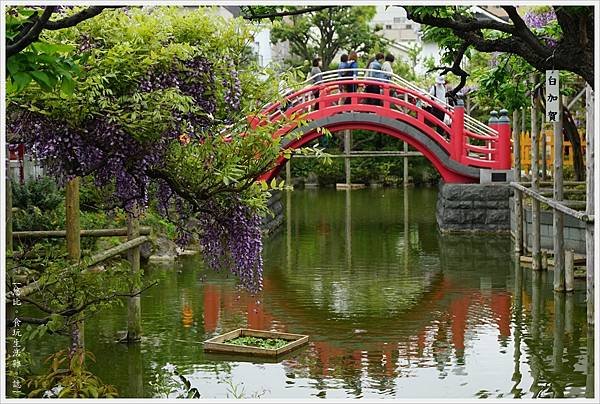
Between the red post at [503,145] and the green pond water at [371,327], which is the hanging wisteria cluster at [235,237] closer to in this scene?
the green pond water at [371,327]

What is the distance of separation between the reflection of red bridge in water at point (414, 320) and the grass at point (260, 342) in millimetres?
287

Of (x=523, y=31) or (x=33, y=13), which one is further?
(x=523, y=31)

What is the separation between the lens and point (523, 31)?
16.5 feet

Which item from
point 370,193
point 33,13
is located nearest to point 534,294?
point 33,13

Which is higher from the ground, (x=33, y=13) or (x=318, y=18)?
(x=318, y=18)

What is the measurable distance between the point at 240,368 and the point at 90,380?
8.48 ft

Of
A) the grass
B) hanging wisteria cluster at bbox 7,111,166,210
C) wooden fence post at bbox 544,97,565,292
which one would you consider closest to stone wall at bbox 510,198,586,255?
wooden fence post at bbox 544,97,565,292

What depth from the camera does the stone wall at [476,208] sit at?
59.5 feet

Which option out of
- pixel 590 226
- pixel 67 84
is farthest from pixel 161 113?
pixel 590 226

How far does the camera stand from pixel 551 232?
44.7 ft

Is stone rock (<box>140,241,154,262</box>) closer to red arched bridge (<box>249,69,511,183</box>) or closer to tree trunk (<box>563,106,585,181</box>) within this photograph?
red arched bridge (<box>249,69,511,183</box>)

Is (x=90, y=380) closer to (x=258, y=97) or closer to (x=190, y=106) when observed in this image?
(x=190, y=106)

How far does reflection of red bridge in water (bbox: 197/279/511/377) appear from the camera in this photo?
28.1 feet

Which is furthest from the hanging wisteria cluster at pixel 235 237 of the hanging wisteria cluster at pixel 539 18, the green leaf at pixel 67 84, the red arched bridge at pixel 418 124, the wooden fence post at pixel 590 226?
the red arched bridge at pixel 418 124
